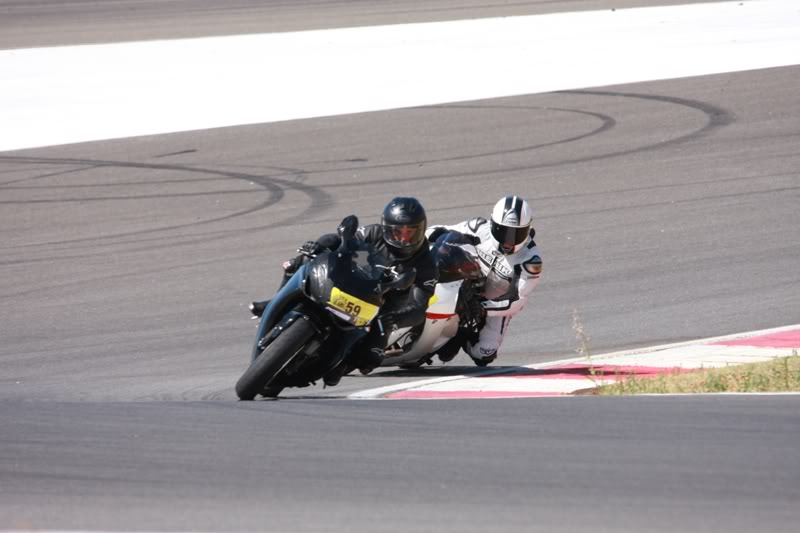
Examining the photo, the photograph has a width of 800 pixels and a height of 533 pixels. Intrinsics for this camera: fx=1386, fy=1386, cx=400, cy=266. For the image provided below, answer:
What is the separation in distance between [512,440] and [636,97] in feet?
57.9

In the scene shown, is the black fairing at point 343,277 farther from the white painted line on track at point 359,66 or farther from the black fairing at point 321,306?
the white painted line on track at point 359,66

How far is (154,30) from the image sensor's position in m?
35.7

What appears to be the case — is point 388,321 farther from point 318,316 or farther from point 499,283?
point 499,283

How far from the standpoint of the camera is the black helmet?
8805mm

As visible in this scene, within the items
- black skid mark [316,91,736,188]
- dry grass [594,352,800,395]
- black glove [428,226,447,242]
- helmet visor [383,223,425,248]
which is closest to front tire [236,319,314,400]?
helmet visor [383,223,425,248]

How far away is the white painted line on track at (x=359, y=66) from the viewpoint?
76.5 ft

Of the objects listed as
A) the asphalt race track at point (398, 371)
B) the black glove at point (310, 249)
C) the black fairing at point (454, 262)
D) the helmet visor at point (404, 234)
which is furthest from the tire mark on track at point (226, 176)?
the black glove at point (310, 249)

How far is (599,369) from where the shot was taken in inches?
371

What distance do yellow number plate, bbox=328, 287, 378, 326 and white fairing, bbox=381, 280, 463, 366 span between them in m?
1.22

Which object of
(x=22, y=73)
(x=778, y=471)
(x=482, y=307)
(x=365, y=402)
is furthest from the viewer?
(x=22, y=73)

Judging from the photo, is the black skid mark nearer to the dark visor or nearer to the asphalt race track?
the asphalt race track

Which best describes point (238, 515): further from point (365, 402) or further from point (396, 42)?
point (396, 42)

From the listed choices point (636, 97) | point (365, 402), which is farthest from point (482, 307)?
point (636, 97)

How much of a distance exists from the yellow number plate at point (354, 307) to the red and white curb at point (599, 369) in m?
0.52
